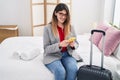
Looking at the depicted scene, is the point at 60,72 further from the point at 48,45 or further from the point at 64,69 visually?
the point at 48,45

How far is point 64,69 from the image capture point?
195 centimetres

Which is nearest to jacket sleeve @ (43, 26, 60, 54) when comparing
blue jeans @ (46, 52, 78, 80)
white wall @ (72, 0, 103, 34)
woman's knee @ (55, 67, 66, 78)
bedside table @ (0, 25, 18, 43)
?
blue jeans @ (46, 52, 78, 80)

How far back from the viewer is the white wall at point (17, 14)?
3893mm

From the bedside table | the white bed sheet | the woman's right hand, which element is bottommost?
the white bed sheet

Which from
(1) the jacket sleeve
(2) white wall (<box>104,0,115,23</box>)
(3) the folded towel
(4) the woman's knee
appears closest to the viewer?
(4) the woman's knee

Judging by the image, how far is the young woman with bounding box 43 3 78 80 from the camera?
1.95 meters

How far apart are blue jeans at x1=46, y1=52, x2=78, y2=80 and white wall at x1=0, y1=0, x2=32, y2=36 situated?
214 cm

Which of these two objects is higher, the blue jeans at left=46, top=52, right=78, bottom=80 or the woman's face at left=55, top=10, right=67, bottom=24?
the woman's face at left=55, top=10, right=67, bottom=24

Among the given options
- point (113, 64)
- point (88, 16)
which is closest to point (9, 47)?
point (113, 64)

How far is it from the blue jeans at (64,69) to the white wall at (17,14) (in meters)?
2.14

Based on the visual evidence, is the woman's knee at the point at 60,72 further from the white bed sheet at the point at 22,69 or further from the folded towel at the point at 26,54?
the folded towel at the point at 26,54

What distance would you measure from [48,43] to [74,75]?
451 millimetres

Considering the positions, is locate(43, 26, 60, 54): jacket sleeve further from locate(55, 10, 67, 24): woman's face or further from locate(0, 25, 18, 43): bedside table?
locate(0, 25, 18, 43): bedside table

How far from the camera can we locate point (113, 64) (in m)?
2.14
